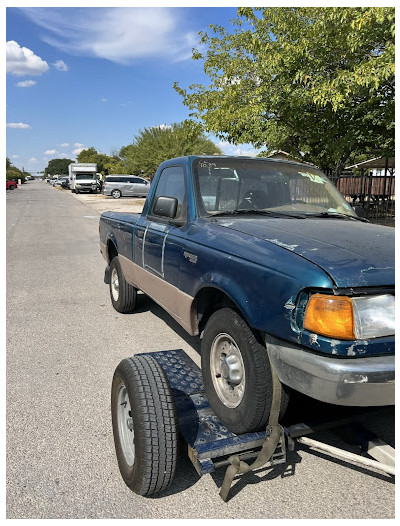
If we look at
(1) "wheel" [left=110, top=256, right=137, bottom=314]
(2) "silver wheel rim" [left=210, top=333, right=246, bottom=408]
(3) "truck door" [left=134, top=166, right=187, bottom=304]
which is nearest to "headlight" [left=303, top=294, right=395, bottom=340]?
(2) "silver wheel rim" [left=210, top=333, right=246, bottom=408]

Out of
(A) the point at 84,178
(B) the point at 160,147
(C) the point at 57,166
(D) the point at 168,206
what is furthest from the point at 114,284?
(C) the point at 57,166

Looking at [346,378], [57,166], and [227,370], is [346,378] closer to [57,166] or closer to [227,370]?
[227,370]

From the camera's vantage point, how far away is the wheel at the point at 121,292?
522cm

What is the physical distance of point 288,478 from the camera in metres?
2.53

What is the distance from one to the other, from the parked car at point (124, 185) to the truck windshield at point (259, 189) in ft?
105

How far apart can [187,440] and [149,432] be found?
0.22 m

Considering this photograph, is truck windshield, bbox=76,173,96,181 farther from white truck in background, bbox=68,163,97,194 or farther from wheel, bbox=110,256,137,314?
wheel, bbox=110,256,137,314

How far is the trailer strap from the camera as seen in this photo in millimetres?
2174

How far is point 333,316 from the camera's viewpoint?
6.47ft

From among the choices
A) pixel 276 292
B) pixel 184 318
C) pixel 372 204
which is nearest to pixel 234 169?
pixel 184 318

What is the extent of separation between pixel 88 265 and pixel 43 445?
6.18 meters

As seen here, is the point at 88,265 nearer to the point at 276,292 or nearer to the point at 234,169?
the point at 234,169

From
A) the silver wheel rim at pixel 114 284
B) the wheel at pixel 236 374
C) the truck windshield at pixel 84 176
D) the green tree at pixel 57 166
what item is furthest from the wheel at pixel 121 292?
Answer: the green tree at pixel 57 166

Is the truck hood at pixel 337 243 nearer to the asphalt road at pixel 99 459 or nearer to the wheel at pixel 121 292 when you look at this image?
the asphalt road at pixel 99 459
